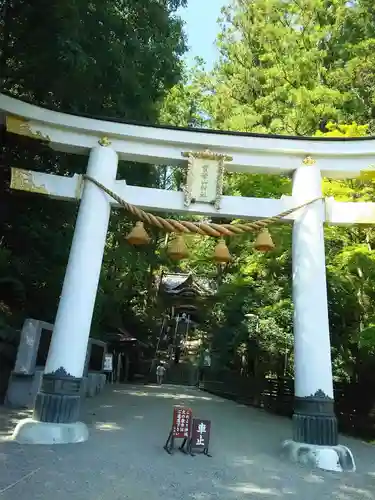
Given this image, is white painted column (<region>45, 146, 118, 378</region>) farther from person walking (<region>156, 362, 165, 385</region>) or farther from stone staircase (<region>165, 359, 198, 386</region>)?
stone staircase (<region>165, 359, 198, 386</region>)

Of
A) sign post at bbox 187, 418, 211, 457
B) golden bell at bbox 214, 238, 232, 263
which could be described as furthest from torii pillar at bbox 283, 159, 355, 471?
sign post at bbox 187, 418, 211, 457

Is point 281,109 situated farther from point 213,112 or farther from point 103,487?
point 103,487

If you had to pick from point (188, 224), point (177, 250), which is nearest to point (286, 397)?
point (177, 250)

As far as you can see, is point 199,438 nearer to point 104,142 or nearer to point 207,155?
point 207,155

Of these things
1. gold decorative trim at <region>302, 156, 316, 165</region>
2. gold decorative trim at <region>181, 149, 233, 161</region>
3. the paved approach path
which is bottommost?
the paved approach path

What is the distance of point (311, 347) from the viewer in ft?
22.1

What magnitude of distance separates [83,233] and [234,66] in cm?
1359

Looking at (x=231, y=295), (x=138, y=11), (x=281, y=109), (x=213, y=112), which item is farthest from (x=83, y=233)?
(x=213, y=112)

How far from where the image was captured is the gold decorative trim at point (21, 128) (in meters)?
7.35

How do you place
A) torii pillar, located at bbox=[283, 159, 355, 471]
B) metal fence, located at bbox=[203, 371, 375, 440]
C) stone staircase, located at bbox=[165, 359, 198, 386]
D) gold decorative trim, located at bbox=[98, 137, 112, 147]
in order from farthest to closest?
stone staircase, located at bbox=[165, 359, 198, 386] → metal fence, located at bbox=[203, 371, 375, 440] → gold decorative trim, located at bbox=[98, 137, 112, 147] → torii pillar, located at bbox=[283, 159, 355, 471]

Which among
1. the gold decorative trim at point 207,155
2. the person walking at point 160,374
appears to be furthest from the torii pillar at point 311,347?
the person walking at point 160,374

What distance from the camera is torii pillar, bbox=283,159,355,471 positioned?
249 inches

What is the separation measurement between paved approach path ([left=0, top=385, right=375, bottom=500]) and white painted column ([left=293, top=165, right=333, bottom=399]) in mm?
1276

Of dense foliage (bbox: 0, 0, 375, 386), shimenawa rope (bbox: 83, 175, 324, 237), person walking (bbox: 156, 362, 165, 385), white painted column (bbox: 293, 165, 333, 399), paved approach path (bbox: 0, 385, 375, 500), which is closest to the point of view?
paved approach path (bbox: 0, 385, 375, 500)
